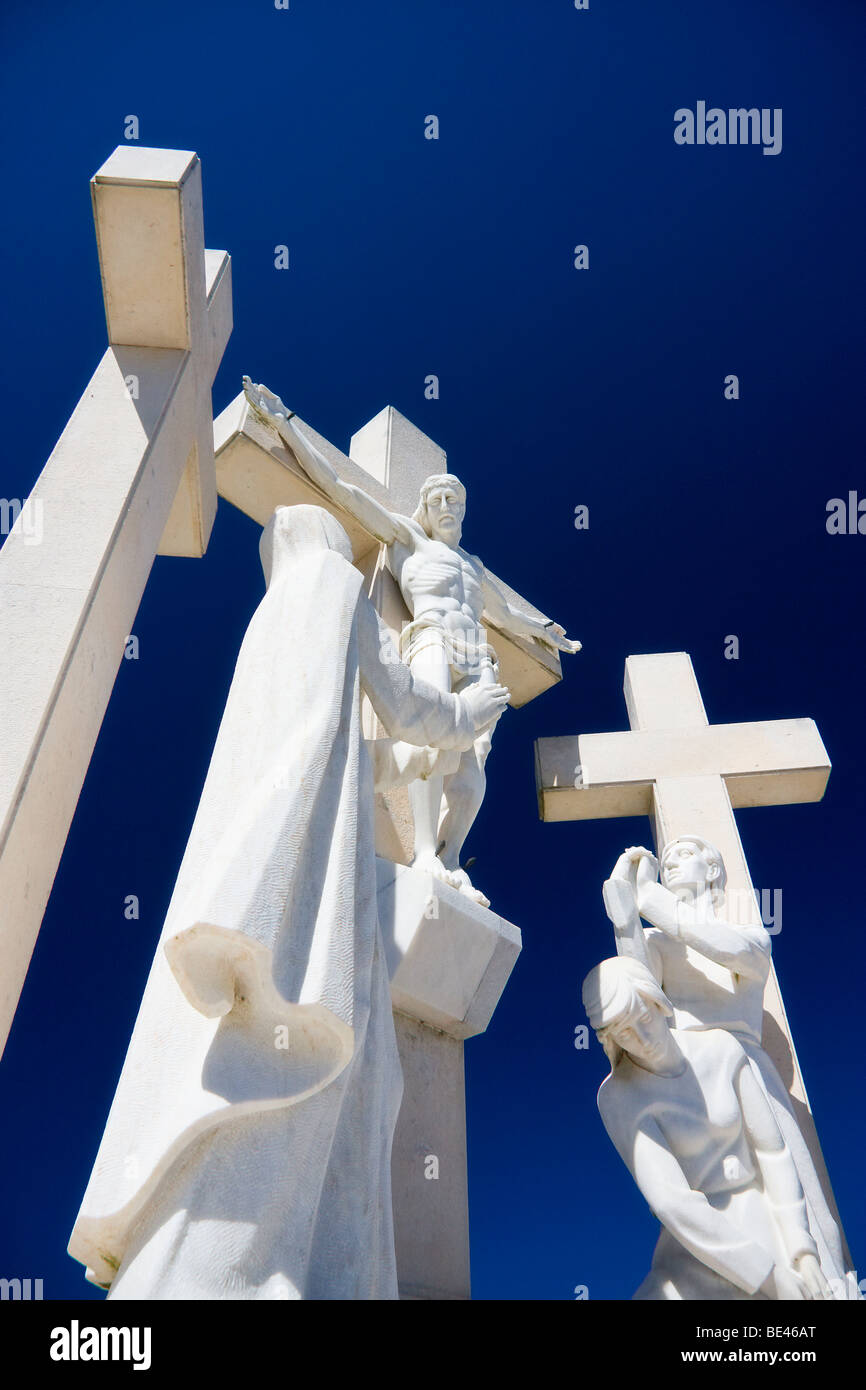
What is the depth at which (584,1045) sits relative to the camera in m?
5.35

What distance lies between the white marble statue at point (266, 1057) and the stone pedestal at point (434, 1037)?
2.85 ft

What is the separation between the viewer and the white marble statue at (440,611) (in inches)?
197

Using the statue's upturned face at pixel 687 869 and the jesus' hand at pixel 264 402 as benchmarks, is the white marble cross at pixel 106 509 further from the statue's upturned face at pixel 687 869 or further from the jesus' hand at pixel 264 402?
the statue's upturned face at pixel 687 869

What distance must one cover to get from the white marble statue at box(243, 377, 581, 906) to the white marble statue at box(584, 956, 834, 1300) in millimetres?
733

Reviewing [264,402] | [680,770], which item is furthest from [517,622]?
[264,402]

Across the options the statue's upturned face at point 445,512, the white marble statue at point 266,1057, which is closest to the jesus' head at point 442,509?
the statue's upturned face at point 445,512

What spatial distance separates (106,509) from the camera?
15.2 ft

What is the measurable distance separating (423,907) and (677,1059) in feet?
4.20

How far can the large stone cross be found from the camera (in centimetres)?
705

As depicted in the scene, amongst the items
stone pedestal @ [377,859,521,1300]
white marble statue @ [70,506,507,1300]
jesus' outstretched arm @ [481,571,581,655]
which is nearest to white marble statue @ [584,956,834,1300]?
stone pedestal @ [377,859,521,1300]

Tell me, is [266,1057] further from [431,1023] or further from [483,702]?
[431,1023]

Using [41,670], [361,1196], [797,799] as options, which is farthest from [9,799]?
[797,799]

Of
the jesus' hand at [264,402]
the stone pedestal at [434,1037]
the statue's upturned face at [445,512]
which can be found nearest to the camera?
the stone pedestal at [434,1037]

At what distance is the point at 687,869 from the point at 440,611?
1787 mm
